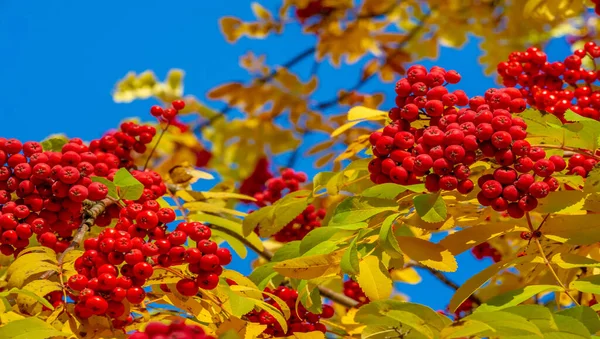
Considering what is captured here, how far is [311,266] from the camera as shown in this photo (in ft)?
5.40

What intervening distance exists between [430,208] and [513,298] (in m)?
0.24

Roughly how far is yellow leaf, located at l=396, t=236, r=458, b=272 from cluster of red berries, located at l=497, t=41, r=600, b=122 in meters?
0.63

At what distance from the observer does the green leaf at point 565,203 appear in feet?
5.45

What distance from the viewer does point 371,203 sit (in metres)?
1.71

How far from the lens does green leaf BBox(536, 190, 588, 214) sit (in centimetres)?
166

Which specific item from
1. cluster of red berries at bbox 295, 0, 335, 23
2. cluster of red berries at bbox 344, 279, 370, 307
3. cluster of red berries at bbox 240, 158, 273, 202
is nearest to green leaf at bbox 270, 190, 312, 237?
cluster of red berries at bbox 344, 279, 370, 307

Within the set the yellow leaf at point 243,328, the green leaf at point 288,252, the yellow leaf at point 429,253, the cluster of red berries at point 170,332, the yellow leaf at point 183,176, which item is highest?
the yellow leaf at point 183,176

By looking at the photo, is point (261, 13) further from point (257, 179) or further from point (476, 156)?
point (476, 156)

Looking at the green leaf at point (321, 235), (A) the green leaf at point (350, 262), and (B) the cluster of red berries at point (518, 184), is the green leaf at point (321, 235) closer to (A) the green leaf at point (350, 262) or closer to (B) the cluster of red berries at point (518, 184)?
(A) the green leaf at point (350, 262)

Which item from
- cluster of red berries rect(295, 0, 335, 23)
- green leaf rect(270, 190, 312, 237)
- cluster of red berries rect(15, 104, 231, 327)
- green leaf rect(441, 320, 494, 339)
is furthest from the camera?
cluster of red berries rect(295, 0, 335, 23)

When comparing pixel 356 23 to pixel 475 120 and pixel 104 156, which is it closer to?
pixel 104 156

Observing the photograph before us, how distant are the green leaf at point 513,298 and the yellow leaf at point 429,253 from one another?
180 millimetres

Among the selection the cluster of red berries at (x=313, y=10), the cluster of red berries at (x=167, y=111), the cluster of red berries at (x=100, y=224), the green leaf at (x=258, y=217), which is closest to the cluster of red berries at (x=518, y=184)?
the cluster of red berries at (x=100, y=224)

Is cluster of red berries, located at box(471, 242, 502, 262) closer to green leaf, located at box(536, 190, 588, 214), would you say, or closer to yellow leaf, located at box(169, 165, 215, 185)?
yellow leaf, located at box(169, 165, 215, 185)
